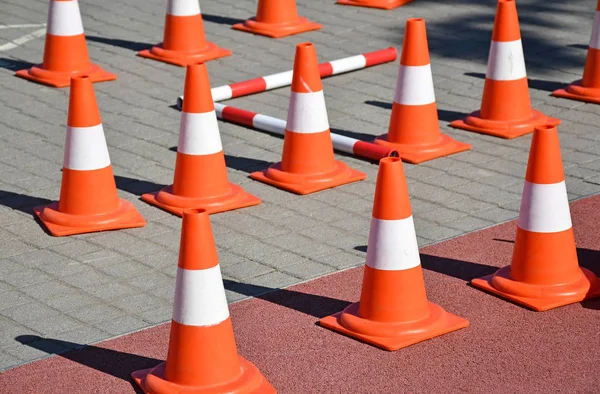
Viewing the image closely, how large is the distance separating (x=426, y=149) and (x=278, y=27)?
3.67m

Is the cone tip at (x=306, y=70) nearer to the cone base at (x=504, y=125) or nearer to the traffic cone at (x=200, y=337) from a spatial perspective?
the cone base at (x=504, y=125)

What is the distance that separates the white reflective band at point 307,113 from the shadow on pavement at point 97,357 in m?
2.60

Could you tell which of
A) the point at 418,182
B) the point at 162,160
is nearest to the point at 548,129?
the point at 418,182

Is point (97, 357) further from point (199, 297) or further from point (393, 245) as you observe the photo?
point (393, 245)

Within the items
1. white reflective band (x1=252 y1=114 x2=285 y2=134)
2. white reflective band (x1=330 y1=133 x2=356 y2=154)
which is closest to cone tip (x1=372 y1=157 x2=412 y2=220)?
white reflective band (x1=330 y1=133 x2=356 y2=154)

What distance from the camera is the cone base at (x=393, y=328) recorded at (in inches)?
211

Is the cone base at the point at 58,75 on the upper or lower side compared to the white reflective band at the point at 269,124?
lower

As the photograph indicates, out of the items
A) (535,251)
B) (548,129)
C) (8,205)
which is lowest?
(8,205)

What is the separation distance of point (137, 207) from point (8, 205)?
31.3 inches

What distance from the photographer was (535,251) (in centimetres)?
579

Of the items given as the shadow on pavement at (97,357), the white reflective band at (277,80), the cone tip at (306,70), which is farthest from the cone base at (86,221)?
the white reflective band at (277,80)

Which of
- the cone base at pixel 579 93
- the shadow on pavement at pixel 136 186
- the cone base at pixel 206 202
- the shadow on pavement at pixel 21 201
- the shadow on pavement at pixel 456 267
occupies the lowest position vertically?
the shadow on pavement at pixel 21 201

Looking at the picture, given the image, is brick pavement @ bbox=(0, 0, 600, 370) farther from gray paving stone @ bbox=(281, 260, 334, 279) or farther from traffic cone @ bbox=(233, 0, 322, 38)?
traffic cone @ bbox=(233, 0, 322, 38)

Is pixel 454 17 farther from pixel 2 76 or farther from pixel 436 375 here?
pixel 436 375
